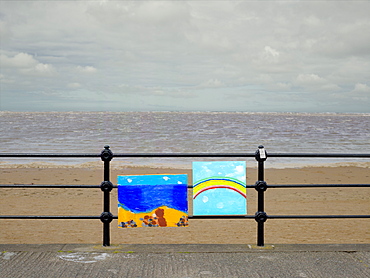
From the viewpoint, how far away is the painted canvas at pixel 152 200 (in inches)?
167

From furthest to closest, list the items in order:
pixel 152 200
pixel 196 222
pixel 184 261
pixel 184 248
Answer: pixel 196 222 → pixel 152 200 → pixel 184 248 → pixel 184 261

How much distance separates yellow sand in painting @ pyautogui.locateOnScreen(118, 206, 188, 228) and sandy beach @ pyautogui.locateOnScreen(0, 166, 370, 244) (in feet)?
7.31

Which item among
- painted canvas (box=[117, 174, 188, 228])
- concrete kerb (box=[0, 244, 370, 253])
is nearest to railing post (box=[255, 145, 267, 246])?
concrete kerb (box=[0, 244, 370, 253])

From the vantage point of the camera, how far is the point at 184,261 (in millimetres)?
3736

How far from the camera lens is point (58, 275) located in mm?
3379

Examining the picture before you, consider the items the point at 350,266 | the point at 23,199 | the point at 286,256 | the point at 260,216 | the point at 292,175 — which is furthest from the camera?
the point at 292,175

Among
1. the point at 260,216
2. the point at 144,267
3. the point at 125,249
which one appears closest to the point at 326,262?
the point at 260,216

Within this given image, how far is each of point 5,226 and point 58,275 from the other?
185 inches

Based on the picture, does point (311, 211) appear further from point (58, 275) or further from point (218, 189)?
point (58, 275)

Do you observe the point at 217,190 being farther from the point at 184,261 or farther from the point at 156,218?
the point at 184,261

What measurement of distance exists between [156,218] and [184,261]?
67cm

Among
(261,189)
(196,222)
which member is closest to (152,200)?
(261,189)

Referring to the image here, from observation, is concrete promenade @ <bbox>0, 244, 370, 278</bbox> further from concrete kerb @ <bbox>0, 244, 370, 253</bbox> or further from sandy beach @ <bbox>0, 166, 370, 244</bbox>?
sandy beach @ <bbox>0, 166, 370, 244</bbox>

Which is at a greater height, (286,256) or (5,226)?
(286,256)
